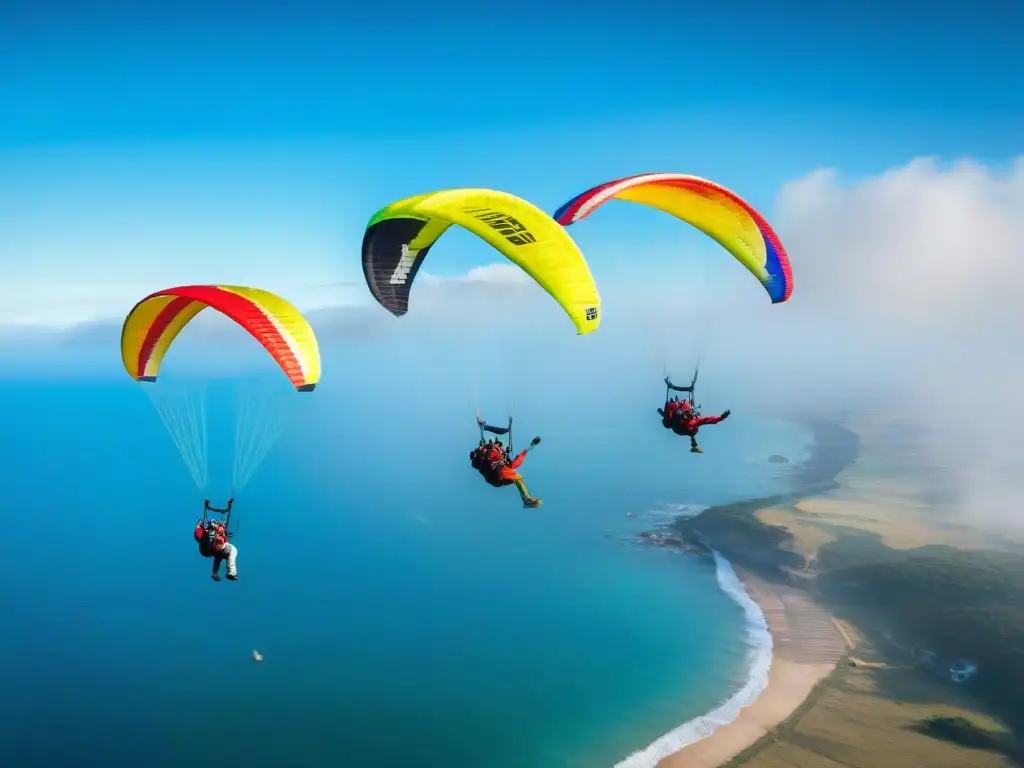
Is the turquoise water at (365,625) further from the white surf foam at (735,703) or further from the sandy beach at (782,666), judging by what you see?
the sandy beach at (782,666)

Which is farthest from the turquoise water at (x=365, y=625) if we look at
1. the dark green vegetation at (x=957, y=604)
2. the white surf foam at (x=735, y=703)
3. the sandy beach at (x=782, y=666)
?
the dark green vegetation at (x=957, y=604)

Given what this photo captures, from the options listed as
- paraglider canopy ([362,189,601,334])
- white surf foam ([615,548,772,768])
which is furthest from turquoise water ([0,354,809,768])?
paraglider canopy ([362,189,601,334])

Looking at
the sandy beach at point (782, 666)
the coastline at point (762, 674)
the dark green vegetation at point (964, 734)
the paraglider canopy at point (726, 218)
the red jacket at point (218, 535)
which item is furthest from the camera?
the coastline at point (762, 674)

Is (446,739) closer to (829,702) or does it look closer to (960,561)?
(829,702)

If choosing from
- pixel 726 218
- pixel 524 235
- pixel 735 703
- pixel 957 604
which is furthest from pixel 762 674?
pixel 524 235

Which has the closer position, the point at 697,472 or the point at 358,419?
the point at 697,472

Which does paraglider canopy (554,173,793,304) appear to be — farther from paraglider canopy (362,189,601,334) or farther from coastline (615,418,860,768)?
coastline (615,418,860,768)

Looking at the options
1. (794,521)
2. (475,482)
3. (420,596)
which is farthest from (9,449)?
(794,521)
